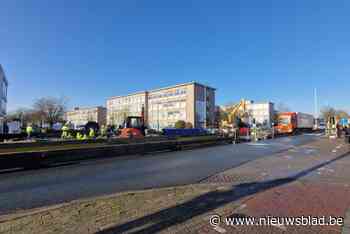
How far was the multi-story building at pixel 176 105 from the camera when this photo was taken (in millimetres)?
83688

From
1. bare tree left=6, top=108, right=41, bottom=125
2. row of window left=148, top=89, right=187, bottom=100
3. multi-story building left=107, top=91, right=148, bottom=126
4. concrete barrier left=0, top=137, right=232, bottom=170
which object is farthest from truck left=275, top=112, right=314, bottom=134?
bare tree left=6, top=108, right=41, bottom=125

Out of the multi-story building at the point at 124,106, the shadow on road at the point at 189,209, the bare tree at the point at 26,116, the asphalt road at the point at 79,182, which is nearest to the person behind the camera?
the shadow on road at the point at 189,209

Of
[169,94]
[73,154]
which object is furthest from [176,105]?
[73,154]

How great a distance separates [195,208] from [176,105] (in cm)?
8413

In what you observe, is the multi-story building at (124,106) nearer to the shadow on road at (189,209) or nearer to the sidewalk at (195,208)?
the shadow on road at (189,209)

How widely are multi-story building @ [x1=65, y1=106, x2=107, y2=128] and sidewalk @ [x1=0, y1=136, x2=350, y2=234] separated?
12798 centimetres

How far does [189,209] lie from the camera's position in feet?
14.6

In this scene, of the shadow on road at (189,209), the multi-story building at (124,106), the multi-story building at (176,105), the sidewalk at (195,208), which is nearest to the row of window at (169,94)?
the multi-story building at (176,105)

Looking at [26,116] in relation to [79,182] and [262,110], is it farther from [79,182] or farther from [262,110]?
[262,110]

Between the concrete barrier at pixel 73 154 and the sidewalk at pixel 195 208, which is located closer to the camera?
the sidewalk at pixel 195 208

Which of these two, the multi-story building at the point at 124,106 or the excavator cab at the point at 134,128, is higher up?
the multi-story building at the point at 124,106

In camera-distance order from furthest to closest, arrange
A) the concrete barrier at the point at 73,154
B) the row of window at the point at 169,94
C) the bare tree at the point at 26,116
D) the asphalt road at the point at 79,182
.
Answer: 1. the row of window at the point at 169,94
2. the bare tree at the point at 26,116
3. the concrete barrier at the point at 73,154
4. the asphalt road at the point at 79,182

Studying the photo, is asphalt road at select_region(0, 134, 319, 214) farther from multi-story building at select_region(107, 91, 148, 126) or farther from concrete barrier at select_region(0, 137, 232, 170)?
multi-story building at select_region(107, 91, 148, 126)

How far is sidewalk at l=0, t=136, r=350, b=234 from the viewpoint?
3621mm
